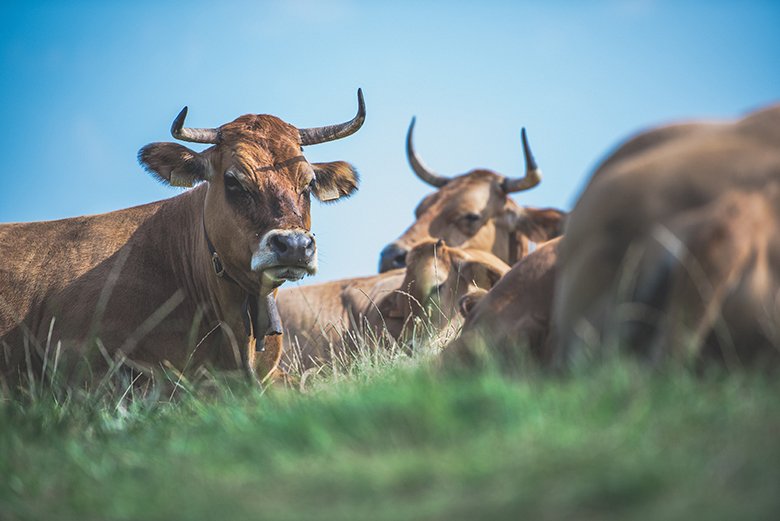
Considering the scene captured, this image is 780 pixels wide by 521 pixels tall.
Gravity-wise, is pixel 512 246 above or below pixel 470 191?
below

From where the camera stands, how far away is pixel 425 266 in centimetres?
1036

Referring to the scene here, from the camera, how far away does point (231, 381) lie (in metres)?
7.56

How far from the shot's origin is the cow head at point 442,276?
9.91 m

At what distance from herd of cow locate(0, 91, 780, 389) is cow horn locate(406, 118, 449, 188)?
175 centimetres

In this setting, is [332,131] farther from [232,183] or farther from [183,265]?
[183,265]

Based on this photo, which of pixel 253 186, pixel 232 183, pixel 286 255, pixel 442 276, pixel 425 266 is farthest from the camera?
pixel 425 266

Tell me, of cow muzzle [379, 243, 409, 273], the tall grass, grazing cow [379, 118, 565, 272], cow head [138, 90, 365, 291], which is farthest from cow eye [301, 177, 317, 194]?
cow muzzle [379, 243, 409, 273]

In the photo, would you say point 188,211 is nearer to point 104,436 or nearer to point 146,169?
point 146,169

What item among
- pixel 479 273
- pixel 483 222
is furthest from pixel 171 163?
pixel 483 222

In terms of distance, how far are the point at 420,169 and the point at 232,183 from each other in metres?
9.33

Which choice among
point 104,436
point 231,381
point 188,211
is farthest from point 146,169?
point 104,436

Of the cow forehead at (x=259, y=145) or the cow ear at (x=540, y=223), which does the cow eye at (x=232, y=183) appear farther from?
the cow ear at (x=540, y=223)

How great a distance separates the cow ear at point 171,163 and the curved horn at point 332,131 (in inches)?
37.9

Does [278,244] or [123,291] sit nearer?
[278,244]
